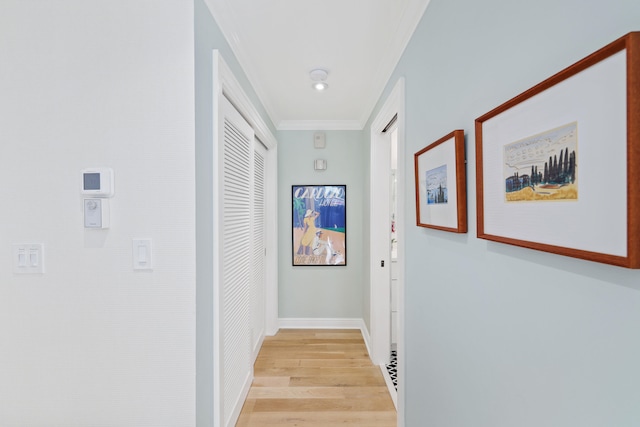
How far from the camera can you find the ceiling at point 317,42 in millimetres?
1735

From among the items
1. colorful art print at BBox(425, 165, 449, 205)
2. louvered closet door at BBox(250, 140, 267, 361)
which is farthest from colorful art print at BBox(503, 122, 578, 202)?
louvered closet door at BBox(250, 140, 267, 361)

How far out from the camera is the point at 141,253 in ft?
4.81

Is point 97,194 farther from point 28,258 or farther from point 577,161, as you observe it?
point 577,161

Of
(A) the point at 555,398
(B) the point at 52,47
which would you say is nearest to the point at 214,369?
(A) the point at 555,398

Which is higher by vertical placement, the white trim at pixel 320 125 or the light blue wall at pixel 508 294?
the white trim at pixel 320 125

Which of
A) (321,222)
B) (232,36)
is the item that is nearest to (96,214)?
(232,36)

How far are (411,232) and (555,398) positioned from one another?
3.65 feet

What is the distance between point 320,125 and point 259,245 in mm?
1640

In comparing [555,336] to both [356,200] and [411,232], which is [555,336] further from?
[356,200]

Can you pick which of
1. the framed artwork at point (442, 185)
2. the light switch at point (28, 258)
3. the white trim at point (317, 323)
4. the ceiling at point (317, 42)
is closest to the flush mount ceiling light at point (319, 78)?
the ceiling at point (317, 42)

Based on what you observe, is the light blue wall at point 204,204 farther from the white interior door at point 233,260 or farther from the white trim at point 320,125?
the white trim at point 320,125

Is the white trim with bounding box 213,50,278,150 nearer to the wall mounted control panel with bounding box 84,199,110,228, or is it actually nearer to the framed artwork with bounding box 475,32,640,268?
the wall mounted control panel with bounding box 84,199,110,228

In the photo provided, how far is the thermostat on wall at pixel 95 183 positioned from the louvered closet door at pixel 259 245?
1.60 meters

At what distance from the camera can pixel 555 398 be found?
72cm
